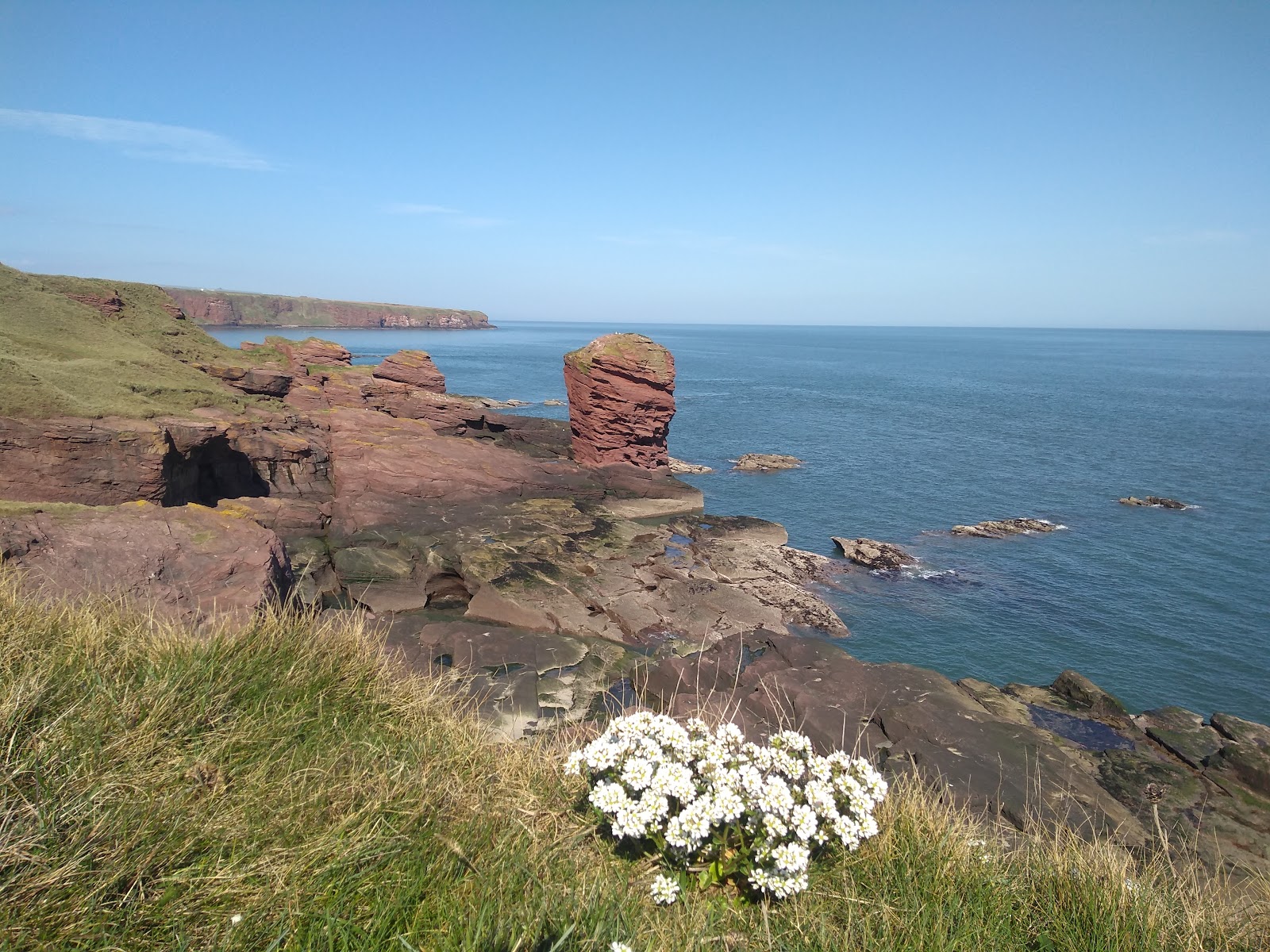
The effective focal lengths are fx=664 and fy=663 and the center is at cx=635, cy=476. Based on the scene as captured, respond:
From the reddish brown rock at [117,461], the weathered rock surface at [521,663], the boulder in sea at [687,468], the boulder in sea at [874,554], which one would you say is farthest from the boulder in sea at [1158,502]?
the reddish brown rock at [117,461]

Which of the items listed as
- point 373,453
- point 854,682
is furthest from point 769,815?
point 373,453

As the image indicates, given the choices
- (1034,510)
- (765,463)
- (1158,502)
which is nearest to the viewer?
(1034,510)

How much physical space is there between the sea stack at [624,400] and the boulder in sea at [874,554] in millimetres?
14375

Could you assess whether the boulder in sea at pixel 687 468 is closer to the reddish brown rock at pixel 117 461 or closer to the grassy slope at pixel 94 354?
the grassy slope at pixel 94 354

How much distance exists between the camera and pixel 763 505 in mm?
Result: 40531

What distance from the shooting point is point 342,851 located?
3941 mm

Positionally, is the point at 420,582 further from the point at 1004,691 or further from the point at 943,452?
the point at 943,452

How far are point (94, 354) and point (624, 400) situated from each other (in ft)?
90.8

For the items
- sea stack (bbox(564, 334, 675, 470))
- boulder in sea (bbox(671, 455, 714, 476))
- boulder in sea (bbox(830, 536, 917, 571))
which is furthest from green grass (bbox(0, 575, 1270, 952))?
boulder in sea (bbox(671, 455, 714, 476))

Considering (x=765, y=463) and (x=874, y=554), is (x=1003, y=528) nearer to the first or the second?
(x=874, y=554)

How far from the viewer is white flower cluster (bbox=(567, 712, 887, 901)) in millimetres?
4605

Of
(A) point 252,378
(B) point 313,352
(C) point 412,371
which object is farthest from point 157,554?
(B) point 313,352

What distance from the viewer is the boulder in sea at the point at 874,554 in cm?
3131

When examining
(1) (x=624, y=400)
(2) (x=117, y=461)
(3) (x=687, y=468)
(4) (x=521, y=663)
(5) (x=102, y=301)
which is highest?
(5) (x=102, y=301)
